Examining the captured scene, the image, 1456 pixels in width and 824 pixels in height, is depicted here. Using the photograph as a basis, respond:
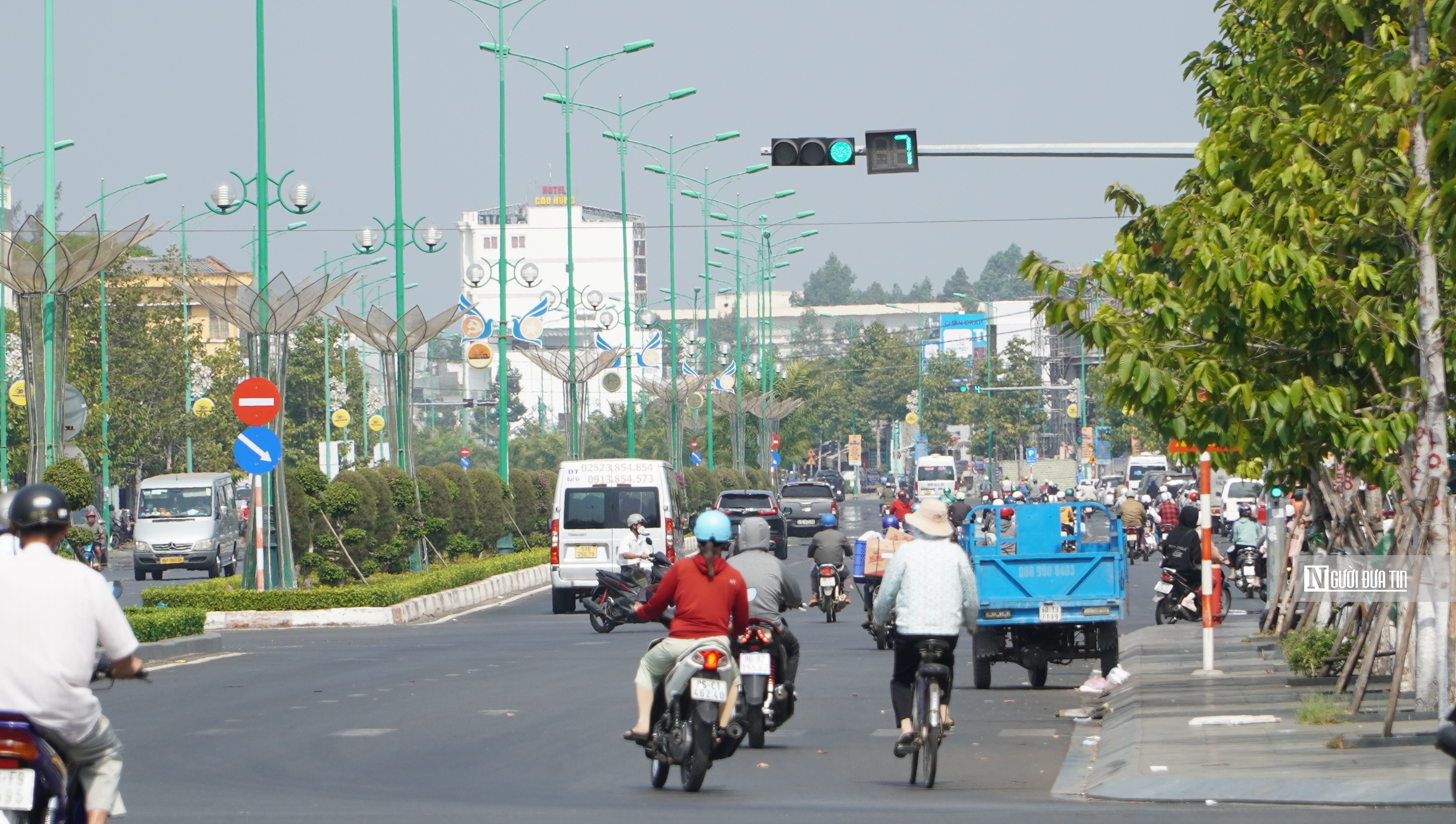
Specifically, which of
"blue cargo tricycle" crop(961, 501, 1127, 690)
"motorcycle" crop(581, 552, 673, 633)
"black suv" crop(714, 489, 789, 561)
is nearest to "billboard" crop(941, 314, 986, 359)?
"black suv" crop(714, 489, 789, 561)

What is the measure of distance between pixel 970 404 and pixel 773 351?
83.6 ft

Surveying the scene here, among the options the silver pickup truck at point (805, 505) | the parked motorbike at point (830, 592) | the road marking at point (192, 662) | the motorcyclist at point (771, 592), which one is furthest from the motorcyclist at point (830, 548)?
the silver pickup truck at point (805, 505)

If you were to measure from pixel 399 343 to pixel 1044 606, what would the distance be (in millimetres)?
22513

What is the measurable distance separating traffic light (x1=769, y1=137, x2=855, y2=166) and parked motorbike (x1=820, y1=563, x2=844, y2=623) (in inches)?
329

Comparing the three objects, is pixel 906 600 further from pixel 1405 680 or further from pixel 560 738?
pixel 1405 680

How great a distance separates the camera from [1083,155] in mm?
18906

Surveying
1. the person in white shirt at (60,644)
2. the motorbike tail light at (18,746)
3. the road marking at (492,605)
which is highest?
the person in white shirt at (60,644)

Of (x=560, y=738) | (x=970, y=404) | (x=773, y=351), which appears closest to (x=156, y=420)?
(x=773, y=351)

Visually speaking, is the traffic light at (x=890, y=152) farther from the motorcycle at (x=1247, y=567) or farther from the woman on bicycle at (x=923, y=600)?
the motorcycle at (x=1247, y=567)

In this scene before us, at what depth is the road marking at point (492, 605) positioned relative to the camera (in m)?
30.2

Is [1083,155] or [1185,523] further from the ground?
[1083,155]

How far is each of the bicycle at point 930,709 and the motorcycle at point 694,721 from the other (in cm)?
99

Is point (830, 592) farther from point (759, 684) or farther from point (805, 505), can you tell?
point (805, 505)

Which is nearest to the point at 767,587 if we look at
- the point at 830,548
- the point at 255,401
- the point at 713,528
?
the point at 713,528
